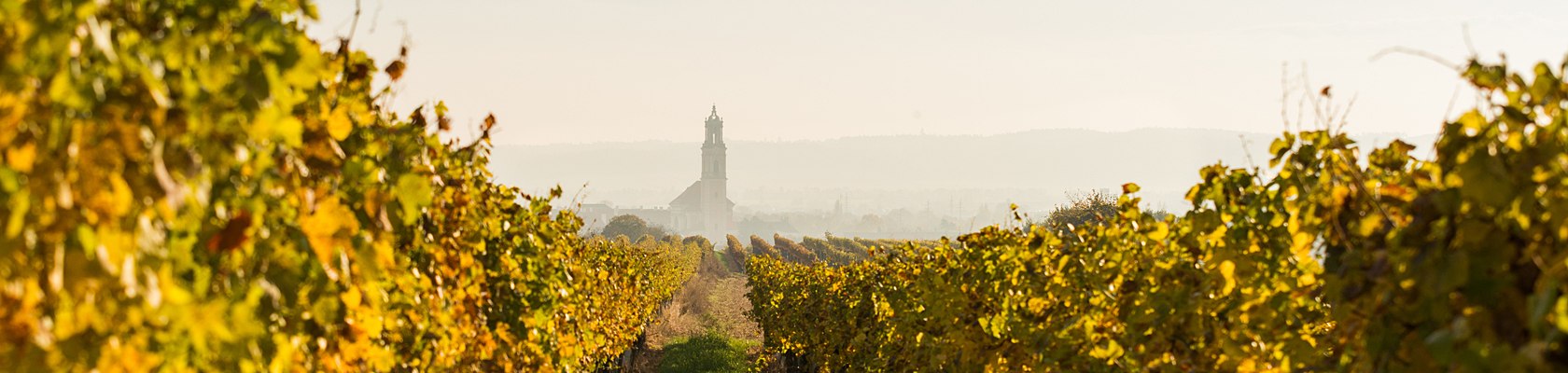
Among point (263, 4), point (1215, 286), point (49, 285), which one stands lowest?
point (1215, 286)

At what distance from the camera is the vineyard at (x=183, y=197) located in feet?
5.20

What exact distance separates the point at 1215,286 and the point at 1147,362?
469mm

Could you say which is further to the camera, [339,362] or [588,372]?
[588,372]

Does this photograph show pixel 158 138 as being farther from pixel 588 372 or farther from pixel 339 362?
pixel 588 372

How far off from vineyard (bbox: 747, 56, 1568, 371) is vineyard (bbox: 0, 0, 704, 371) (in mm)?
2509

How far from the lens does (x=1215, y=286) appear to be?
388cm

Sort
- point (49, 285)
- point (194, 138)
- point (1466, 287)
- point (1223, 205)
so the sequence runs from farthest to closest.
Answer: point (1223, 205) < point (1466, 287) < point (194, 138) < point (49, 285)

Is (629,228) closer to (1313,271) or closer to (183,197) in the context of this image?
(1313,271)

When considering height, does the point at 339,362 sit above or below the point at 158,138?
below

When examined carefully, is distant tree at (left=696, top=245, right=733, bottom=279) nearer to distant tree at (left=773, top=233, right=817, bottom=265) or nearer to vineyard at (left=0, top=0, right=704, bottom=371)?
distant tree at (left=773, top=233, right=817, bottom=265)

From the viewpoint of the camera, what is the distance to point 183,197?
181cm

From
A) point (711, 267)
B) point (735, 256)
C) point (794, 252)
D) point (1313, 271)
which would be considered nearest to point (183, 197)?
point (1313, 271)

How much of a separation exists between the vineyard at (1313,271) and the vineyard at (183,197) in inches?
98.8

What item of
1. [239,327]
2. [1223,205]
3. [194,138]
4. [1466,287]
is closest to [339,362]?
[239,327]
